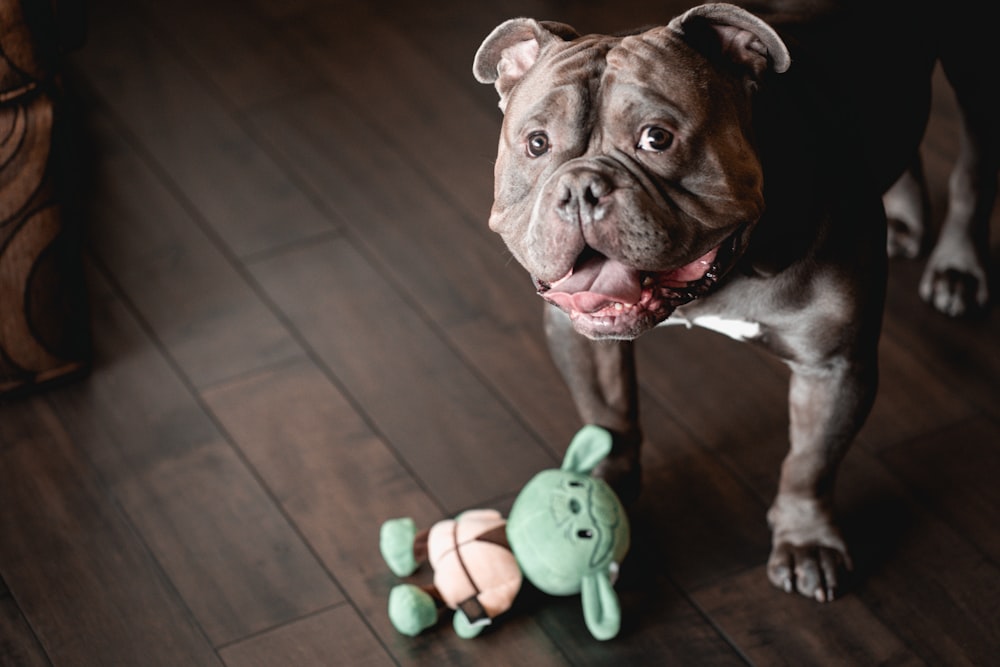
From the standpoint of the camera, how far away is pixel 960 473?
7.43ft

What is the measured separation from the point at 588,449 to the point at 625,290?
0.50 metres

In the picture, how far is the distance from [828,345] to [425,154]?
4.80 ft

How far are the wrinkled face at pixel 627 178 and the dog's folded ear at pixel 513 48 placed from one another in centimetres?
8

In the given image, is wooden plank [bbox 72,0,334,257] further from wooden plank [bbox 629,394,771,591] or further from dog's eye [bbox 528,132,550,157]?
dog's eye [bbox 528,132,550,157]

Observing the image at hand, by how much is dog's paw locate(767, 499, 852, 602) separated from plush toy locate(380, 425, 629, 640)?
0.90 ft

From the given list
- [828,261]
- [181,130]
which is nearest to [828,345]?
[828,261]

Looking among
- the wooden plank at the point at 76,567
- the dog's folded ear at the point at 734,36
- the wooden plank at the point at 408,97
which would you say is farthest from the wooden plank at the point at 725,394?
the wooden plank at the point at 76,567

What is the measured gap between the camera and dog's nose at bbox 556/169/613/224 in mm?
1532

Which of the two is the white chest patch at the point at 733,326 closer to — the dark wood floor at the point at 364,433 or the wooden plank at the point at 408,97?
the dark wood floor at the point at 364,433

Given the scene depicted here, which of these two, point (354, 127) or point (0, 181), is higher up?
point (0, 181)

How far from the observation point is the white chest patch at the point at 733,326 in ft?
6.17

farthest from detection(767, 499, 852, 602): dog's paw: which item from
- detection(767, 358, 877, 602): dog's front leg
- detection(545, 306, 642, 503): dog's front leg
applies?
detection(545, 306, 642, 503): dog's front leg

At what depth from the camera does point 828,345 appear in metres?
1.87

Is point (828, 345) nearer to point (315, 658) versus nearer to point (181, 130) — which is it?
point (315, 658)
